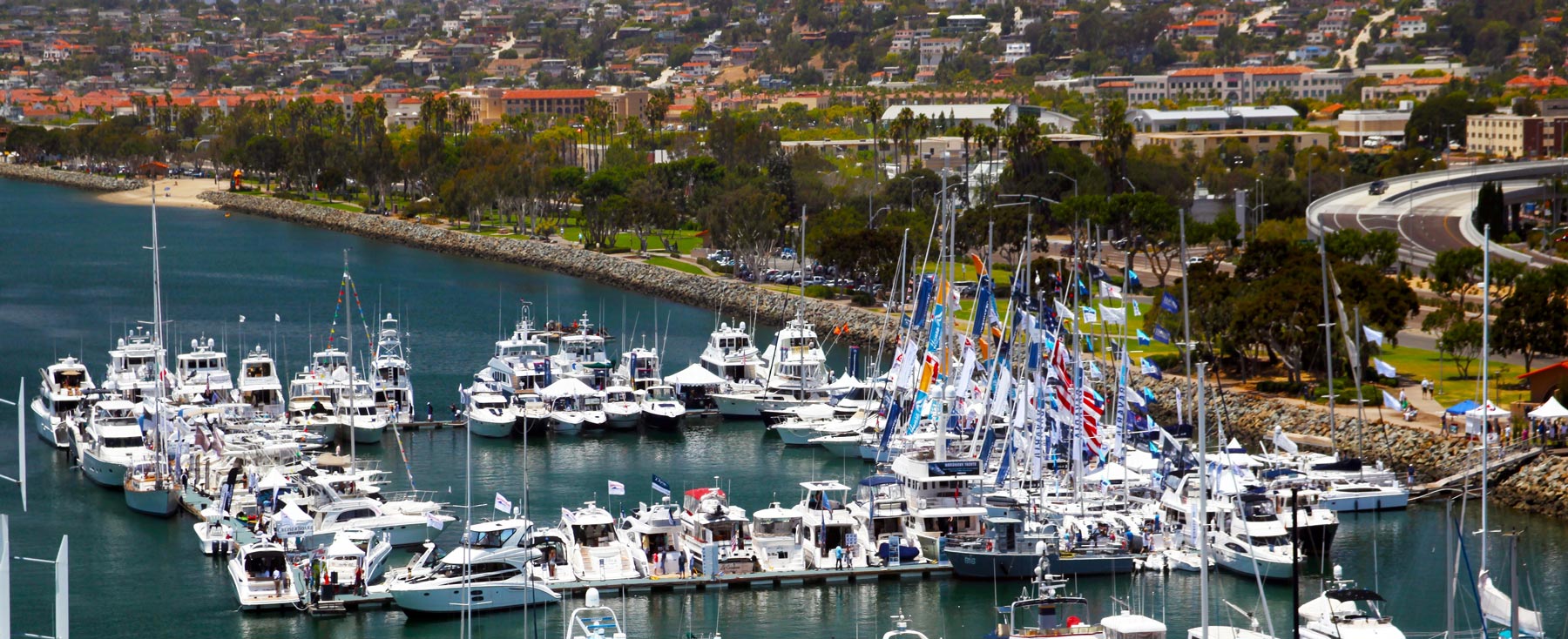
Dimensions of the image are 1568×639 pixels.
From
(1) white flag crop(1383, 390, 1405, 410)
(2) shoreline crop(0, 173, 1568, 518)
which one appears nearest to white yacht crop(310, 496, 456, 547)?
(2) shoreline crop(0, 173, 1568, 518)

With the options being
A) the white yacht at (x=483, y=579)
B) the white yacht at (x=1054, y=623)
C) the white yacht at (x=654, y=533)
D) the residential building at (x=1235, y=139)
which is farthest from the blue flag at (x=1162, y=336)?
the residential building at (x=1235, y=139)

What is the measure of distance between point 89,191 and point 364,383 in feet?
411

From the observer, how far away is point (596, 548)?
42.5 m

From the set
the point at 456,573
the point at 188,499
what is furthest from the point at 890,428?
the point at 188,499

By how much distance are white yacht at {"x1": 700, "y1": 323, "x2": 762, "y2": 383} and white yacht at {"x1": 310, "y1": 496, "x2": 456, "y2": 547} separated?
859 inches

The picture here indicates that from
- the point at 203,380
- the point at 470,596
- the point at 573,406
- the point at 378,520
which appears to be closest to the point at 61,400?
the point at 203,380

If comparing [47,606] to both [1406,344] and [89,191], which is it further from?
[89,191]

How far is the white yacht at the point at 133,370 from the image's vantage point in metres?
A: 58.3

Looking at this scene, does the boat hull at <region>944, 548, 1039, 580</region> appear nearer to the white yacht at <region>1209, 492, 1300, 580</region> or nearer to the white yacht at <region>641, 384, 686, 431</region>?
the white yacht at <region>1209, 492, 1300, 580</region>

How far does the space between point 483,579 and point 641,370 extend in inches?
1011

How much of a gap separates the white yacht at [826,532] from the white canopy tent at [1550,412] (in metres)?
18.8

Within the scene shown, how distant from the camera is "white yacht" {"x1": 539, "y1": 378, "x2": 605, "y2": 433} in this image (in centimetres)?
6125

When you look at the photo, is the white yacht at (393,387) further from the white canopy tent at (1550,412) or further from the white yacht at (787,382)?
the white canopy tent at (1550,412)

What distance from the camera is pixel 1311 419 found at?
56906mm
